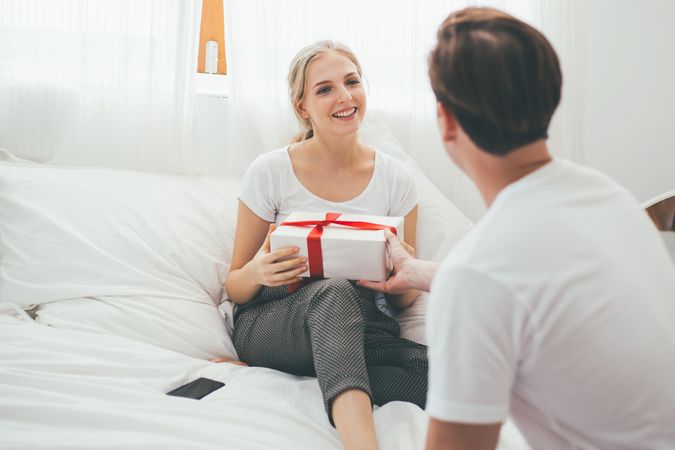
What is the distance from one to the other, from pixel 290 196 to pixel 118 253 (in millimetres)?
448

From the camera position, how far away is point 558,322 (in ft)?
2.24

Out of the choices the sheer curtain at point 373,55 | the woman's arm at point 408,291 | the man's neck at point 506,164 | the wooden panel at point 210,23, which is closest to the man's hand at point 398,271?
the woman's arm at point 408,291

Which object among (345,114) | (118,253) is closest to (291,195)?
(345,114)

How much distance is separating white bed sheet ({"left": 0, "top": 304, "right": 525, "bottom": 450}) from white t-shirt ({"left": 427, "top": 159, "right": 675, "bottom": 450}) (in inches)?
17.7

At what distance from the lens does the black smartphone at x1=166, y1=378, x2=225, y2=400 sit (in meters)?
1.30

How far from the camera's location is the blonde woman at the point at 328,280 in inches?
50.4

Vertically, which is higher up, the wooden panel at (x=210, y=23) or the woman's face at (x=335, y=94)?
the wooden panel at (x=210, y=23)

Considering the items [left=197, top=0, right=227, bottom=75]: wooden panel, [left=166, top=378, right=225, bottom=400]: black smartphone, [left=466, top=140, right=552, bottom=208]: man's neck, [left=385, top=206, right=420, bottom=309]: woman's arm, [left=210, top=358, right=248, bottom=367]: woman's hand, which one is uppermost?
[left=197, top=0, right=227, bottom=75]: wooden panel

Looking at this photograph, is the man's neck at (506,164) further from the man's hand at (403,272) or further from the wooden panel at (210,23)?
the wooden panel at (210,23)

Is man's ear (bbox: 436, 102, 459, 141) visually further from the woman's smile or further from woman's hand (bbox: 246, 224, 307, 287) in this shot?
the woman's smile

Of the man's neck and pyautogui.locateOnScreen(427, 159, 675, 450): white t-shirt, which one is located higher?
the man's neck

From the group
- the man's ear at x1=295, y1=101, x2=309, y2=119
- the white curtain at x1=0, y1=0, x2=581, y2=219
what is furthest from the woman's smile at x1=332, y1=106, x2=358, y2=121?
the white curtain at x1=0, y1=0, x2=581, y2=219

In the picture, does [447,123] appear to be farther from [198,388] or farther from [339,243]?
[198,388]

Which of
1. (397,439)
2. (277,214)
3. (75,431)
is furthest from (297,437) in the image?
(277,214)
